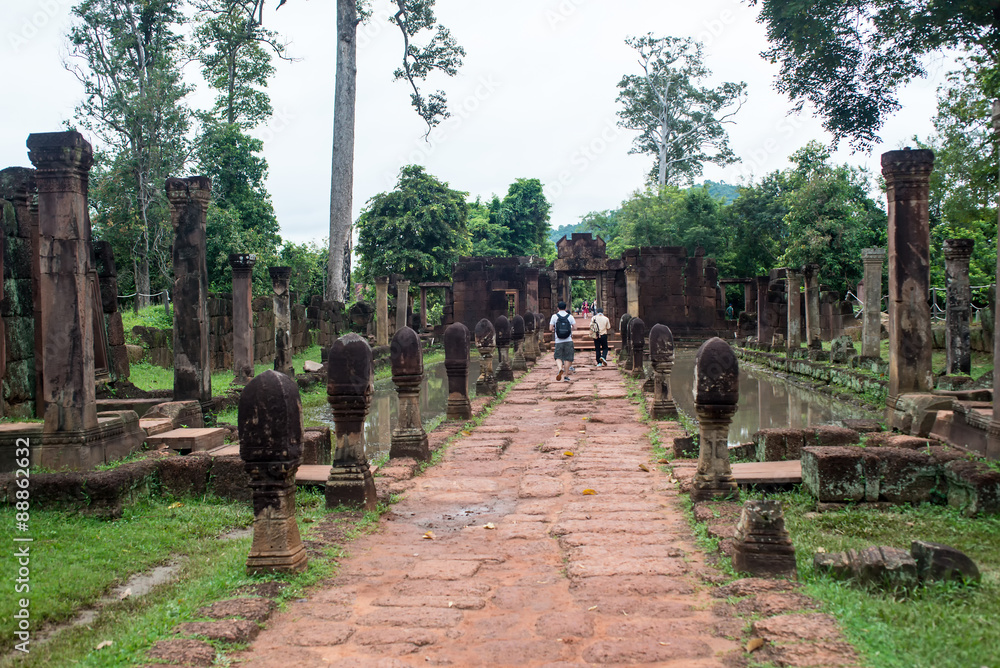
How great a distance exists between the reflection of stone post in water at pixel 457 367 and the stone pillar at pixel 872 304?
334 inches

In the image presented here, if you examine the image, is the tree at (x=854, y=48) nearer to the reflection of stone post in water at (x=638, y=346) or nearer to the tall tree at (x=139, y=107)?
the reflection of stone post in water at (x=638, y=346)

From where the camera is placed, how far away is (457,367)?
1098 cm

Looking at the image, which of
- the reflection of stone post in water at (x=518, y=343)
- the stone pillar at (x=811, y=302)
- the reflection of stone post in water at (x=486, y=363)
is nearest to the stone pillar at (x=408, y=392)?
the reflection of stone post in water at (x=486, y=363)

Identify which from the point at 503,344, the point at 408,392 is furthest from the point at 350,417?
the point at 503,344

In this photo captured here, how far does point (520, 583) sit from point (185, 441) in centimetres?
493

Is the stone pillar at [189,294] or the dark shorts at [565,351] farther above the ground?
the stone pillar at [189,294]

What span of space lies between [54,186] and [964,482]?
806 cm

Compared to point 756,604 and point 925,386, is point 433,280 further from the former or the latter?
point 756,604

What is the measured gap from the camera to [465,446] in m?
9.69

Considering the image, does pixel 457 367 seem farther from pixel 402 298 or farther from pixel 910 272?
pixel 402 298

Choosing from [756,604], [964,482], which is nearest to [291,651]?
[756,604]

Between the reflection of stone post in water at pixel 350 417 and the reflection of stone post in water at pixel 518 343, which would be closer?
the reflection of stone post in water at pixel 350 417

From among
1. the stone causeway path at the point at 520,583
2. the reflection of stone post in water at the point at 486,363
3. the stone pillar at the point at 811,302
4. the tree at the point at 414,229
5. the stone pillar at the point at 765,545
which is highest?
the tree at the point at 414,229

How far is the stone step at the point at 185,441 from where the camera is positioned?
27.4ft
